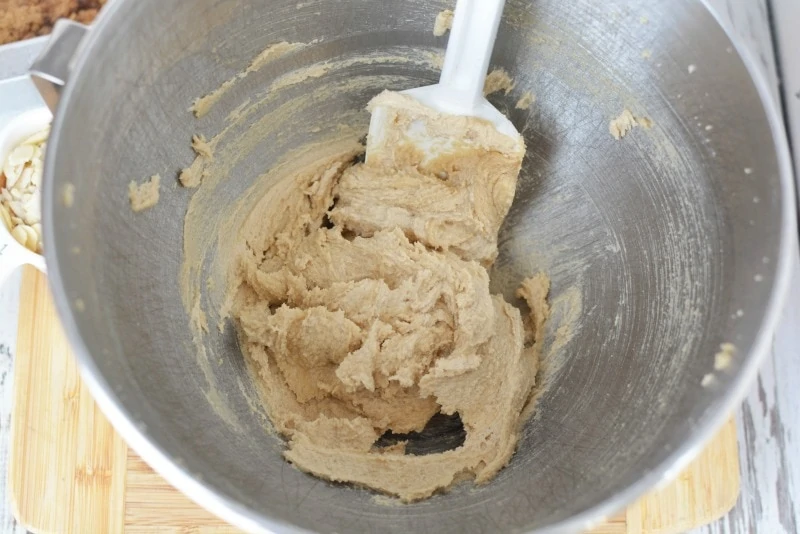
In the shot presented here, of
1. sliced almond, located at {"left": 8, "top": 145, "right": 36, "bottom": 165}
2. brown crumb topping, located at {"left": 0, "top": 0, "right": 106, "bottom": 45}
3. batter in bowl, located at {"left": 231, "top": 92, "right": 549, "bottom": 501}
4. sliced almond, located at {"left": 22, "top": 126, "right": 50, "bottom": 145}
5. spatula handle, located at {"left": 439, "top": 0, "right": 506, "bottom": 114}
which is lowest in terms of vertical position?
batter in bowl, located at {"left": 231, "top": 92, "right": 549, "bottom": 501}

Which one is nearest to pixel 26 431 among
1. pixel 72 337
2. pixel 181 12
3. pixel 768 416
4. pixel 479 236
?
pixel 72 337

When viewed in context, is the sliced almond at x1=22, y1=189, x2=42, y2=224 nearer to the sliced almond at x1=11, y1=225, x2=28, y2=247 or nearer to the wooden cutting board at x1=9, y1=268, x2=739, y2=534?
the sliced almond at x1=11, y1=225, x2=28, y2=247

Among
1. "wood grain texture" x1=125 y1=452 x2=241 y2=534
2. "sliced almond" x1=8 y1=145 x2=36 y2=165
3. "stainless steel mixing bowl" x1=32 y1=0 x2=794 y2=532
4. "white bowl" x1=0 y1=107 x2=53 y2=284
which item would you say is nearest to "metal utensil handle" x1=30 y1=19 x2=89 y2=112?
"stainless steel mixing bowl" x1=32 y1=0 x2=794 y2=532

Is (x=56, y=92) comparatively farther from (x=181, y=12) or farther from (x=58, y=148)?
(x=181, y=12)

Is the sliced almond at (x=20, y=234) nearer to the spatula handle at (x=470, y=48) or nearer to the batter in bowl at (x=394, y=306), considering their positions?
the batter in bowl at (x=394, y=306)

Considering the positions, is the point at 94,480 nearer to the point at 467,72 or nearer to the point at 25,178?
the point at 25,178

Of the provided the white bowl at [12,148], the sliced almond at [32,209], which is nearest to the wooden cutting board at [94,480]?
the white bowl at [12,148]
